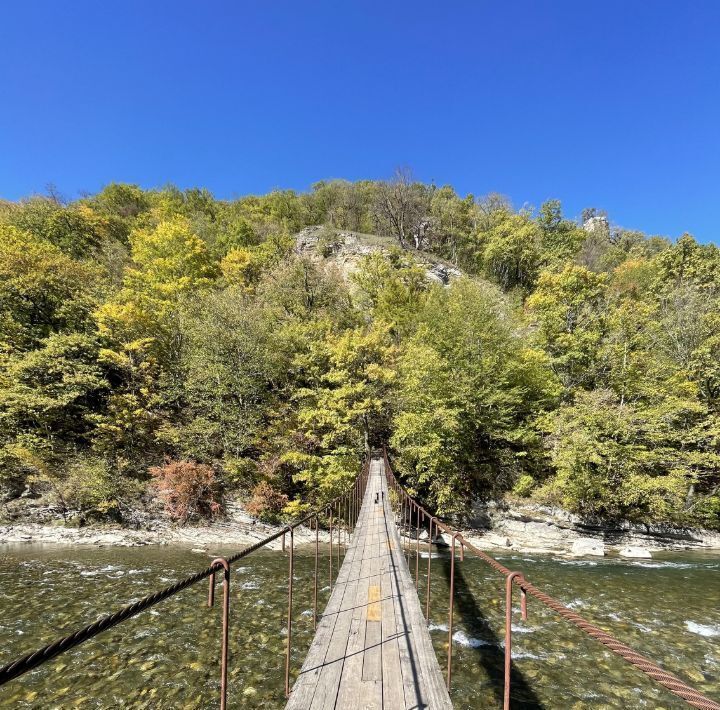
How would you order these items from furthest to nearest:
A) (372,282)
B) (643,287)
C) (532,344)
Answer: (643,287), (372,282), (532,344)

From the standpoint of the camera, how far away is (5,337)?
44.0ft

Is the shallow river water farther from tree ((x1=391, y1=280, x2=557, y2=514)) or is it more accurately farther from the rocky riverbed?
tree ((x1=391, y1=280, x2=557, y2=514))

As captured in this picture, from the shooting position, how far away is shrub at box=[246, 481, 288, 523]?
41.1ft

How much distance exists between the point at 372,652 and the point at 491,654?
3.41m

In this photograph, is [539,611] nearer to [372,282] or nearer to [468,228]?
[372,282]

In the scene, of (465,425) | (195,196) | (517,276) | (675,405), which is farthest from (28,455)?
(195,196)

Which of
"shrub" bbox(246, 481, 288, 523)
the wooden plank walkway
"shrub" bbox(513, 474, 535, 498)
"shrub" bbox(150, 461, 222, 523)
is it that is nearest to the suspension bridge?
the wooden plank walkway

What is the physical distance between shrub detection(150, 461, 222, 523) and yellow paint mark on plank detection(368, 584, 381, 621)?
381 inches

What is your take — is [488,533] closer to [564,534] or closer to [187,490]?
[564,534]

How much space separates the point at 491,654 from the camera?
554 cm

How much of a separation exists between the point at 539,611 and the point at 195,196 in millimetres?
45486

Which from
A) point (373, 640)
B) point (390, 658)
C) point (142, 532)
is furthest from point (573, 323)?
point (142, 532)

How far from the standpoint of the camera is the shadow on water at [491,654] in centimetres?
470

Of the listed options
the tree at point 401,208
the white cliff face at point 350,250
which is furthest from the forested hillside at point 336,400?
the tree at point 401,208
